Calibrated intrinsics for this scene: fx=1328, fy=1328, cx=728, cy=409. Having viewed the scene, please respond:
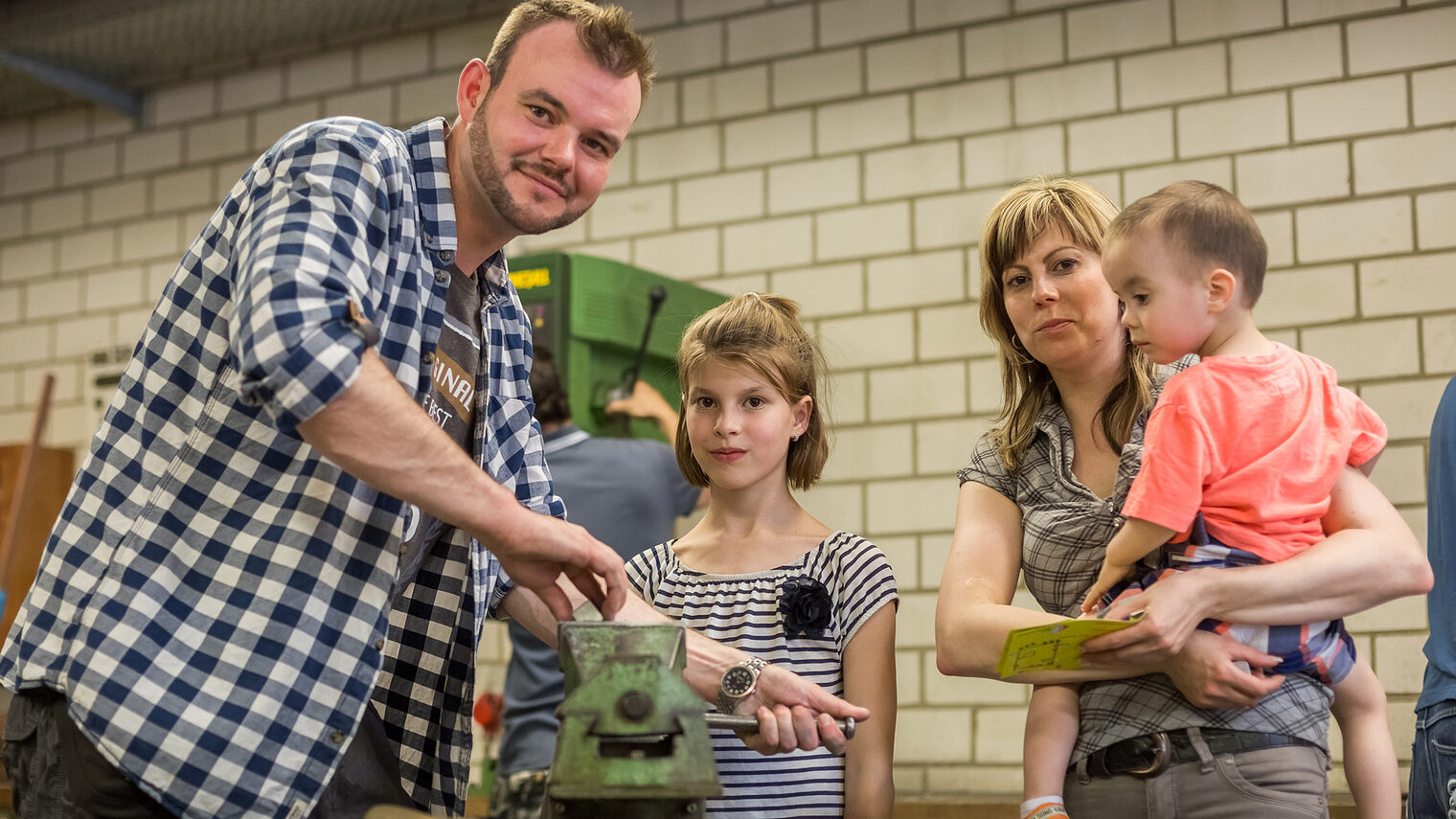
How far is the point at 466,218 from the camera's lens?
1.87 m

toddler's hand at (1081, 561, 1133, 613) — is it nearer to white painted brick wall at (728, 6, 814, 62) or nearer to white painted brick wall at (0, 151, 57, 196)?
white painted brick wall at (728, 6, 814, 62)

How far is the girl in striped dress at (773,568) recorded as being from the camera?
6.75ft

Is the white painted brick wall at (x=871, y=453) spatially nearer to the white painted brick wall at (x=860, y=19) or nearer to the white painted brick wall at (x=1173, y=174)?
the white painted brick wall at (x=1173, y=174)

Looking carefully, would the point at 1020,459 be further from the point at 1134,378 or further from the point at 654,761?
the point at 654,761

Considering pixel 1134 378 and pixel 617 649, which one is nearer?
pixel 617 649

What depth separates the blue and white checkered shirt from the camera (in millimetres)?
1489

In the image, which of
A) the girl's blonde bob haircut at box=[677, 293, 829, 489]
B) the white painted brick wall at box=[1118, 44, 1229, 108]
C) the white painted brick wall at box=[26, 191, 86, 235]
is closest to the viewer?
the girl's blonde bob haircut at box=[677, 293, 829, 489]

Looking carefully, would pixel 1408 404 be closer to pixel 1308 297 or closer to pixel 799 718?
pixel 1308 297

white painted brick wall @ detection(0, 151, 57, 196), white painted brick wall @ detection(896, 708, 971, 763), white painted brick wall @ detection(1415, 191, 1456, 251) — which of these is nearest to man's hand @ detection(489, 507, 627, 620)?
white painted brick wall @ detection(896, 708, 971, 763)

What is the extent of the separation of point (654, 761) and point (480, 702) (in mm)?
3329

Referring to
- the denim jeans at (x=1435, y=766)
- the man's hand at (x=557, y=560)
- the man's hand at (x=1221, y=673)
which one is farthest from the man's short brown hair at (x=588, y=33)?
the denim jeans at (x=1435, y=766)

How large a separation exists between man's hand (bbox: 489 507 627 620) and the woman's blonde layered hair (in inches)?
26.6

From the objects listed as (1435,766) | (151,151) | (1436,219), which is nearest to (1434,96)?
(1436,219)

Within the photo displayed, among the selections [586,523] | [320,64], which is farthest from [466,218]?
[320,64]
